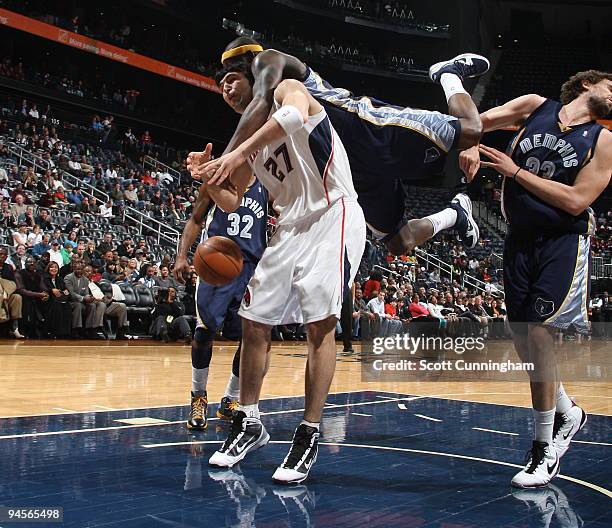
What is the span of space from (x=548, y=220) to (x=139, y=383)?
4.48 metres

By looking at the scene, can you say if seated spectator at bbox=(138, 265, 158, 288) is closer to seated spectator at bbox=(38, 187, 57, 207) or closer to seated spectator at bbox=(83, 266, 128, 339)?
seated spectator at bbox=(83, 266, 128, 339)

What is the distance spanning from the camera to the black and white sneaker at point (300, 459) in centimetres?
309

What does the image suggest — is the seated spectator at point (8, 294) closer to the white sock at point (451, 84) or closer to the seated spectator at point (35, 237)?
the seated spectator at point (35, 237)

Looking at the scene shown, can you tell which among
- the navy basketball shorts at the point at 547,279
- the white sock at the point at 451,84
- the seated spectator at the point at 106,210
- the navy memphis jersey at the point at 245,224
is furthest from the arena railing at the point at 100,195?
the navy basketball shorts at the point at 547,279

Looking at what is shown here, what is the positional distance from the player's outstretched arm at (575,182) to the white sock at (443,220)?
35.8 inches

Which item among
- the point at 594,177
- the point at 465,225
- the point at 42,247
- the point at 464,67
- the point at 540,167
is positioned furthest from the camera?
the point at 42,247

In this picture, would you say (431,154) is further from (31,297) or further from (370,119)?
(31,297)

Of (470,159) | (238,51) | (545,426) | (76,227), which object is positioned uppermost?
(76,227)

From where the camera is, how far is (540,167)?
3.53 m

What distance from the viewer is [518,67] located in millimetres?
33938

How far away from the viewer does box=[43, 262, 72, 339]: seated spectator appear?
11.9 m

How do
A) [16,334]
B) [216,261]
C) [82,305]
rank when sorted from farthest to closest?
[82,305], [16,334], [216,261]

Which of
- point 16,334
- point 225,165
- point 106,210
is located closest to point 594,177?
point 225,165

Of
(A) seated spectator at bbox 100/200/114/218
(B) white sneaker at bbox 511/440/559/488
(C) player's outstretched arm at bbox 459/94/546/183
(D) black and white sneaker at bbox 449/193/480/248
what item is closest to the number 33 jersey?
(C) player's outstretched arm at bbox 459/94/546/183
